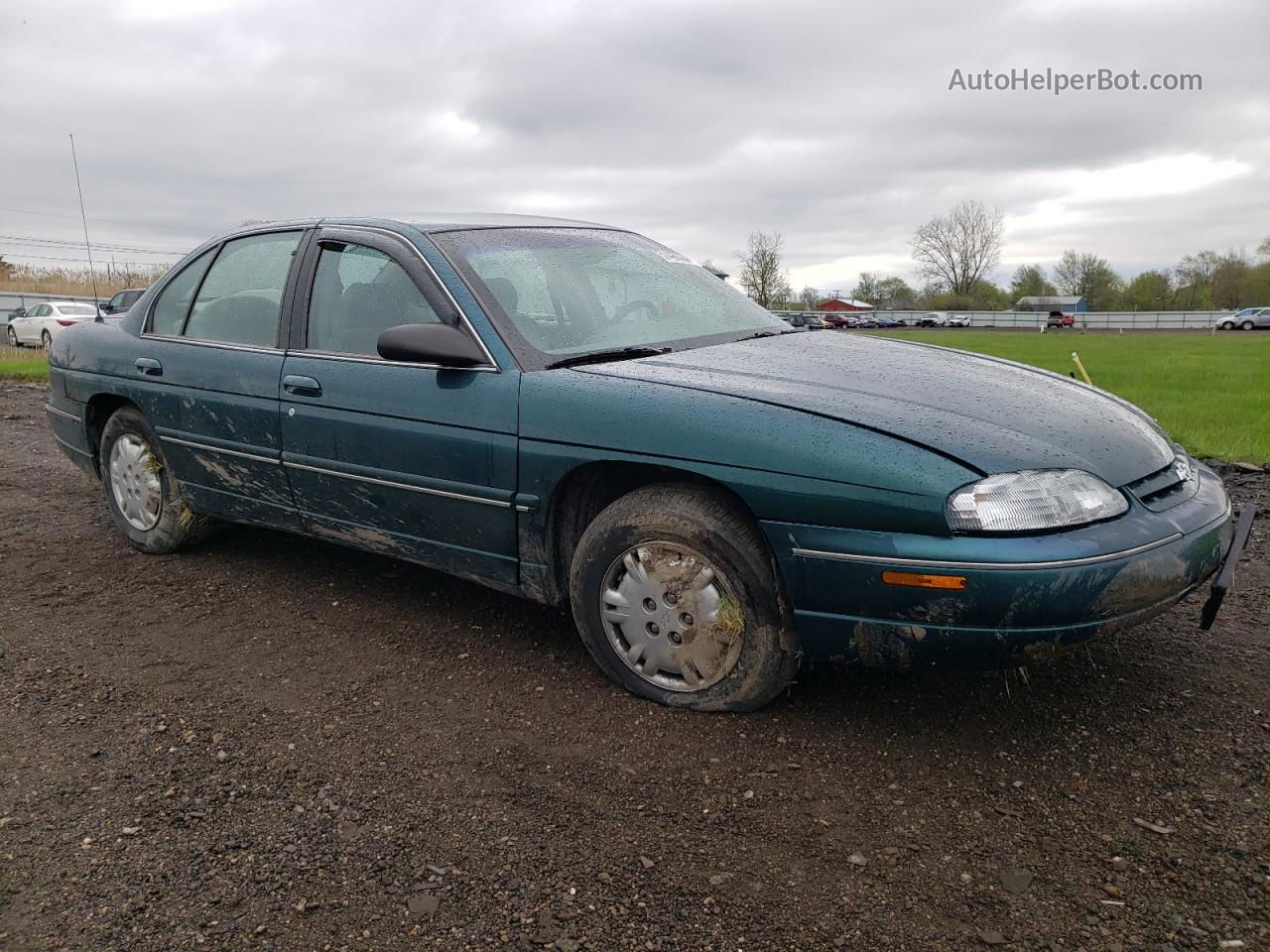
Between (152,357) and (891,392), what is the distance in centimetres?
346

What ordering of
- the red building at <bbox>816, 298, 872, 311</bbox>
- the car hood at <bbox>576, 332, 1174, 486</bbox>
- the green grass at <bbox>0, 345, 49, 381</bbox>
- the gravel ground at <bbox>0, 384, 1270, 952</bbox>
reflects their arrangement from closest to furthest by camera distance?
the gravel ground at <bbox>0, 384, 1270, 952</bbox>
the car hood at <bbox>576, 332, 1174, 486</bbox>
the green grass at <bbox>0, 345, 49, 381</bbox>
the red building at <bbox>816, 298, 872, 311</bbox>

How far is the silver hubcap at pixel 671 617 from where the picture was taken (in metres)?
2.92

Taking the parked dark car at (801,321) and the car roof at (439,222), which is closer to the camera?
the car roof at (439,222)

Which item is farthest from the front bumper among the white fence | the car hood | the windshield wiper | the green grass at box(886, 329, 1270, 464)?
the white fence

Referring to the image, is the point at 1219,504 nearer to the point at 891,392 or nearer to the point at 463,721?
the point at 891,392

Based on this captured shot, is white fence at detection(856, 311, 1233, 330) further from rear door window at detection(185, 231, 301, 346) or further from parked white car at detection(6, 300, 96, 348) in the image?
rear door window at detection(185, 231, 301, 346)

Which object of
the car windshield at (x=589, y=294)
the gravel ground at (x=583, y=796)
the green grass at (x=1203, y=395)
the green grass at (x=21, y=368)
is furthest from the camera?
the green grass at (x=21, y=368)

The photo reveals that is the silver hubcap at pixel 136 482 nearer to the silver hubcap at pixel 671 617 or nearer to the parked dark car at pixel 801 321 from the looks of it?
the silver hubcap at pixel 671 617

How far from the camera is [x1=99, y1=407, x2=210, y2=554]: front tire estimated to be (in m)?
4.70

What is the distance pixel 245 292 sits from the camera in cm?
431

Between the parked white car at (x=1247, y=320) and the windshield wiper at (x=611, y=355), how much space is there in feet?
207

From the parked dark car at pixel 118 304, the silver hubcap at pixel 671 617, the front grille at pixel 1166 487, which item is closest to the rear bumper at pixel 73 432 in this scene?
the parked dark car at pixel 118 304

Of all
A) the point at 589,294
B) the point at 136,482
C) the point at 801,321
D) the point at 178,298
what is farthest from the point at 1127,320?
the point at 136,482

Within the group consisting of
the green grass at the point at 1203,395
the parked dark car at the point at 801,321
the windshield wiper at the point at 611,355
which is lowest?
the green grass at the point at 1203,395
